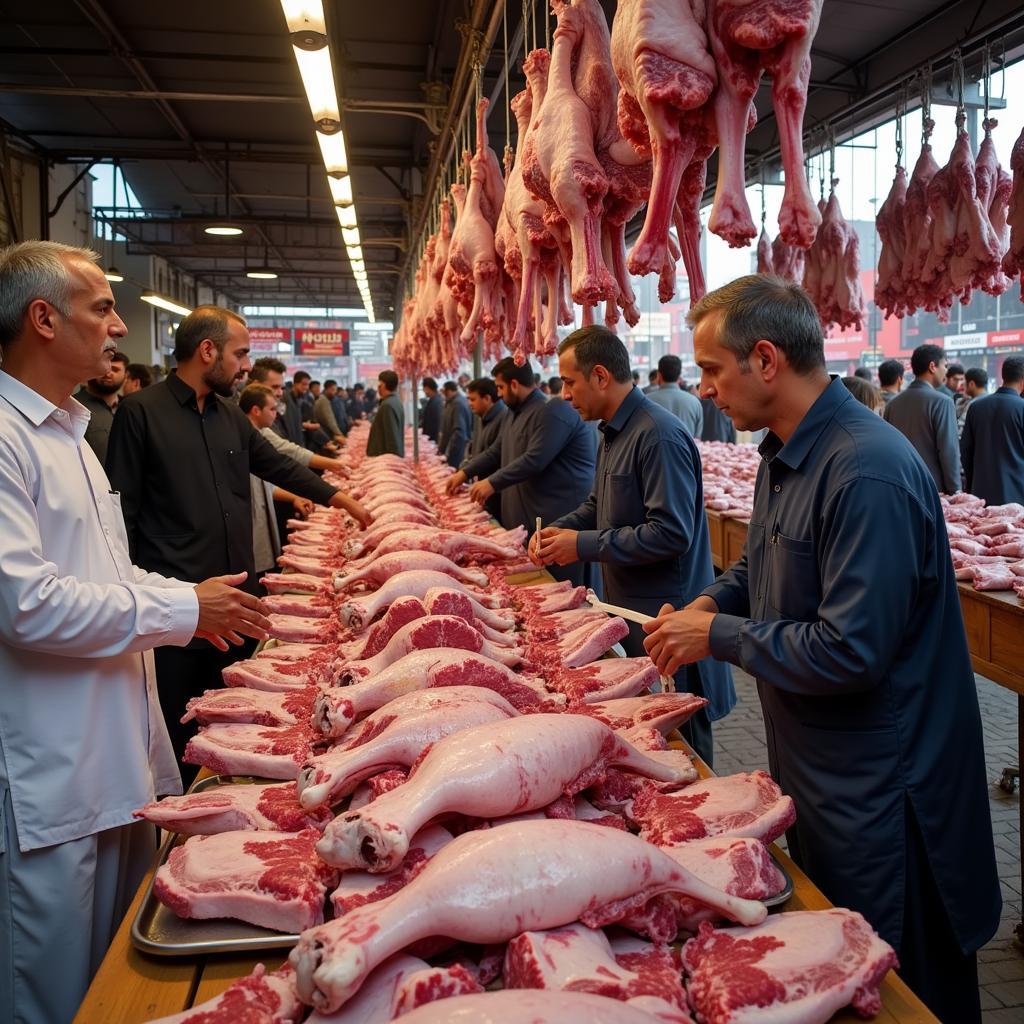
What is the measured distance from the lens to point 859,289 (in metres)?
8.02

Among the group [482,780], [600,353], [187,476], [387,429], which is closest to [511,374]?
[600,353]

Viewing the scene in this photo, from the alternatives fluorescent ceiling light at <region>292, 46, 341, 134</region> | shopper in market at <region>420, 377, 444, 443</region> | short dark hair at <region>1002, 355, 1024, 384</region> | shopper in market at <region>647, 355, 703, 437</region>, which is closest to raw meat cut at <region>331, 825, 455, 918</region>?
fluorescent ceiling light at <region>292, 46, 341, 134</region>

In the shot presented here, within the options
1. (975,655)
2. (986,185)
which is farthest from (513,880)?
(986,185)

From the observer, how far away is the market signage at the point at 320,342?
32344 mm

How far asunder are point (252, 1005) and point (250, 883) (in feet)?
0.91

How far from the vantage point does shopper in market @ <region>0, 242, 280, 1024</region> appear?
6.83ft

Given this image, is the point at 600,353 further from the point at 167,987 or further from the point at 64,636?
the point at 167,987

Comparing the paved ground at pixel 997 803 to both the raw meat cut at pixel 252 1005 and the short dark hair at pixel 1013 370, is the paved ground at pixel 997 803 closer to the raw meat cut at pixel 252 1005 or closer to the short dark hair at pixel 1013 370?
the raw meat cut at pixel 252 1005

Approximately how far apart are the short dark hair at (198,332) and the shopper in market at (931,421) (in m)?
5.80

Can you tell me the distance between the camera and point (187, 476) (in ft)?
13.1

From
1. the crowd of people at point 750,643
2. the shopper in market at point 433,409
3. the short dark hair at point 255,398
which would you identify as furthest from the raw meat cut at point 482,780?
the shopper in market at point 433,409

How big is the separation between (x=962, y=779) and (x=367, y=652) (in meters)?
1.60

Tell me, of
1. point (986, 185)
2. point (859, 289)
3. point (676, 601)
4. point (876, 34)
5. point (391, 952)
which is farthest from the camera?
point (859, 289)

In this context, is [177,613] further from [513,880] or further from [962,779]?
[962,779]
